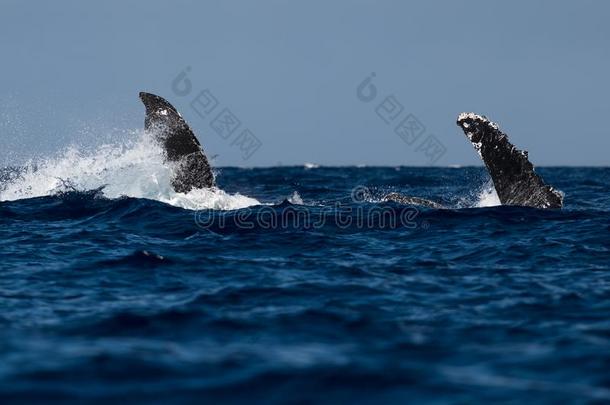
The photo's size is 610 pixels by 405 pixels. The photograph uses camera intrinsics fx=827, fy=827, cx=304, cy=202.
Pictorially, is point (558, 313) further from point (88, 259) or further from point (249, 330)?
point (88, 259)

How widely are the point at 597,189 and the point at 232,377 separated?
30578 millimetres

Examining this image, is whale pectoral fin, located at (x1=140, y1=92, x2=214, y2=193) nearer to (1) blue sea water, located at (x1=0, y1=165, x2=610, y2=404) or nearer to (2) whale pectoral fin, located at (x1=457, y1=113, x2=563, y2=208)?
(1) blue sea water, located at (x1=0, y1=165, x2=610, y2=404)

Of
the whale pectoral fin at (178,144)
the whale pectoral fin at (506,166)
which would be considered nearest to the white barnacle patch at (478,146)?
the whale pectoral fin at (506,166)

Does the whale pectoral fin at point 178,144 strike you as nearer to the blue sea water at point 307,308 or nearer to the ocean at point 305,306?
the ocean at point 305,306

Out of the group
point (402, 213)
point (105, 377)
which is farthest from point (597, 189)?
point (105, 377)

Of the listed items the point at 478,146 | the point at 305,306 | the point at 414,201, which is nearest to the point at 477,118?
the point at 478,146

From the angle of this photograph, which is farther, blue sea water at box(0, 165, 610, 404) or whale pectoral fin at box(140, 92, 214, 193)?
whale pectoral fin at box(140, 92, 214, 193)

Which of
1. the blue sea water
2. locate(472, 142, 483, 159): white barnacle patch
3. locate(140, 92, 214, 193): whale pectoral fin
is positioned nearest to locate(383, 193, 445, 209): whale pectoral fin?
the blue sea water

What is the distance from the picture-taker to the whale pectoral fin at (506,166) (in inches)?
742

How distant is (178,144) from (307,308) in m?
11.1

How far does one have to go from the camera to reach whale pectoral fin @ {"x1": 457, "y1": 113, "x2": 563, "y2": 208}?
18.9m

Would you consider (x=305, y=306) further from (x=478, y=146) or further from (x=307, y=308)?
(x=478, y=146)

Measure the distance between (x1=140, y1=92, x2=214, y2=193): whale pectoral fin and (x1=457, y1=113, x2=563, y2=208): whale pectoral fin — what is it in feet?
21.9

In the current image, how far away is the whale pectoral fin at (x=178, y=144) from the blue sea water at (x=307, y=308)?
2.35 m
